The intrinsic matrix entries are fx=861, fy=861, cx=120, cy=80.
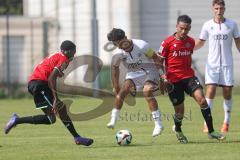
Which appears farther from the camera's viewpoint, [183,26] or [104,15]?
[104,15]

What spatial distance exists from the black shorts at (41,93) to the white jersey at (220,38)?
3.36 m

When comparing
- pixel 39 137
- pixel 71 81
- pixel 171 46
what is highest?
pixel 171 46

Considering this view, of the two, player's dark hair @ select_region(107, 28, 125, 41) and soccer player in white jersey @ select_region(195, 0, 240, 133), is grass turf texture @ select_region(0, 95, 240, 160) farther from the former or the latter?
player's dark hair @ select_region(107, 28, 125, 41)

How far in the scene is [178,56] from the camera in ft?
43.7

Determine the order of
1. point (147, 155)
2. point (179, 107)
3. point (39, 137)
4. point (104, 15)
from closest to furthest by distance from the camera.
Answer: point (147, 155), point (179, 107), point (39, 137), point (104, 15)

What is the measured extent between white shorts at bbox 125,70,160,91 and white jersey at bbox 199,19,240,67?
1.72 meters

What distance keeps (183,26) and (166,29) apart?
677 inches

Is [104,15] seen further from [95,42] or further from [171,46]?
[171,46]

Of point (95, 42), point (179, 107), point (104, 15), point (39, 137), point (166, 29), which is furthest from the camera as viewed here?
point (104, 15)

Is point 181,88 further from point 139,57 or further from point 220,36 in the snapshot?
point 220,36

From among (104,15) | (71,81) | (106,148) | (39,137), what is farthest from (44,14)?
(106,148)

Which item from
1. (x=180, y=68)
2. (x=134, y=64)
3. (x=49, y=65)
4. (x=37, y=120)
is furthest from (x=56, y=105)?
(x=180, y=68)

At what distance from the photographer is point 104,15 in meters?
33.5

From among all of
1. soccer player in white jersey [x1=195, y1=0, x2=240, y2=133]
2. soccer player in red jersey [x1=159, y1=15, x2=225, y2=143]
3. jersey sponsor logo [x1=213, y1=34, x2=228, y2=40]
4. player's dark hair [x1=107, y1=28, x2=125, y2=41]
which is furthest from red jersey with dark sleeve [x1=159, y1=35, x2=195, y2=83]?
jersey sponsor logo [x1=213, y1=34, x2=228, y2=40]
